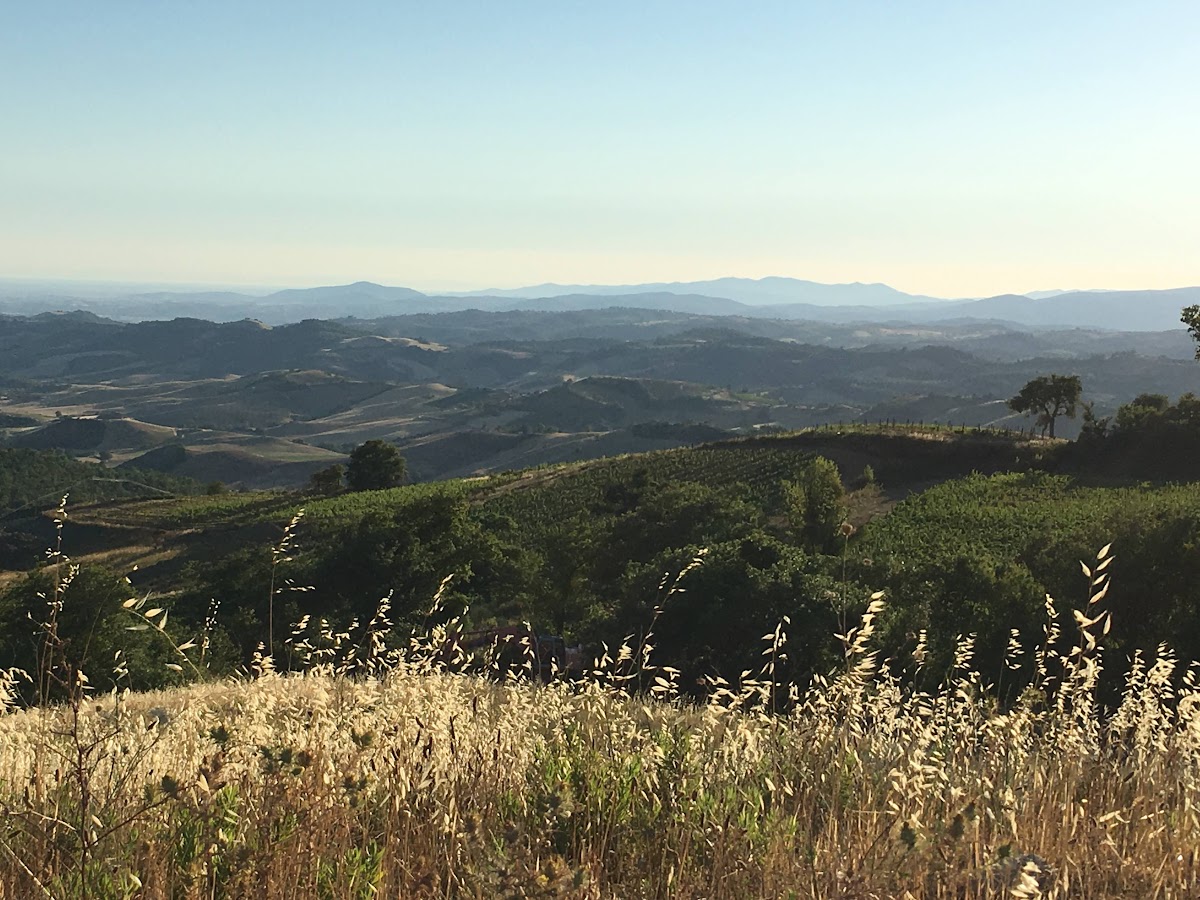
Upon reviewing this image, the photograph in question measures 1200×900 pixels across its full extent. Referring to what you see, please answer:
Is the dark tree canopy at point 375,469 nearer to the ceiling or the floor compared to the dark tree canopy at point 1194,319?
nearer to the floor

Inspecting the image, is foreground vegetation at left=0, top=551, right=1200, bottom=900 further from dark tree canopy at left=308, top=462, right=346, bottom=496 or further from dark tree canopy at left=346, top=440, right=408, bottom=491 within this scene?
dark tree canopy at left=308, top=462, right=346, bottom=496

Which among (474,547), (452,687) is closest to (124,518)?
(474,547)

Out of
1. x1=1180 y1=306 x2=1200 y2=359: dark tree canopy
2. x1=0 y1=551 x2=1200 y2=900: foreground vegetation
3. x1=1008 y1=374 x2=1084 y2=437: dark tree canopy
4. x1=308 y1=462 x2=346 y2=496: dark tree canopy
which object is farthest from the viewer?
x1=308 y1=462 x2=346 y2=496: dark tree canopy

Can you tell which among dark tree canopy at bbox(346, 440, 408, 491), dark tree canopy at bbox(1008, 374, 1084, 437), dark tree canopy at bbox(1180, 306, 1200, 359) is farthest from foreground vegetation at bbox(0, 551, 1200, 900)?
dark tree canopy at bbox(346, 440, 408, 491)

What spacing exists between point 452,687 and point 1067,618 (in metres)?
13.7

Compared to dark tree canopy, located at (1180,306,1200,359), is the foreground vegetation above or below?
below

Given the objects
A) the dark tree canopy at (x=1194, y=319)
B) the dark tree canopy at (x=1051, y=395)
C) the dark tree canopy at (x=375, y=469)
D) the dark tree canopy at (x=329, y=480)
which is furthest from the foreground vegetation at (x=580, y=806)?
the dark tree canopy at (x=329, y=480)

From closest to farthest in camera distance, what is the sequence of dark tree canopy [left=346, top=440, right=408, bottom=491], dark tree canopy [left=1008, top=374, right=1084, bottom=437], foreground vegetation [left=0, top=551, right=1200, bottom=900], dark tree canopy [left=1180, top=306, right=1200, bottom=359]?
1. foreground vegetation [left=0, top=551, right=1200, bottom=900]
2. dark tree canopy [left=1180, top=306, right=1200, bottom=359]
3. dark tree canopy [left=1008, top=374, right=1084, bottom=437]
4. dark tree canopy [left=346, top=440, right=408, bottom=491]

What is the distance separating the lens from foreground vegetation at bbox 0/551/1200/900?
9.33 ft

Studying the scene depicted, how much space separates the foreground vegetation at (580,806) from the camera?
2.84 meters

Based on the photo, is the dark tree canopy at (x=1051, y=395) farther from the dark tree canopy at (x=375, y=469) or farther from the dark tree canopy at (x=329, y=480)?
the dark tree canopy at (x=329, y=480)

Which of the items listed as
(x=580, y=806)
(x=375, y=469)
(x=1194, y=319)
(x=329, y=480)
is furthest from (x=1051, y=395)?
(x=580, y=806)

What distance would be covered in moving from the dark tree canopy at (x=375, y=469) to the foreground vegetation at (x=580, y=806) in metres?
90.3

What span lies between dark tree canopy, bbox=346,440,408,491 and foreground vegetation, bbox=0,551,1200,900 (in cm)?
9029
